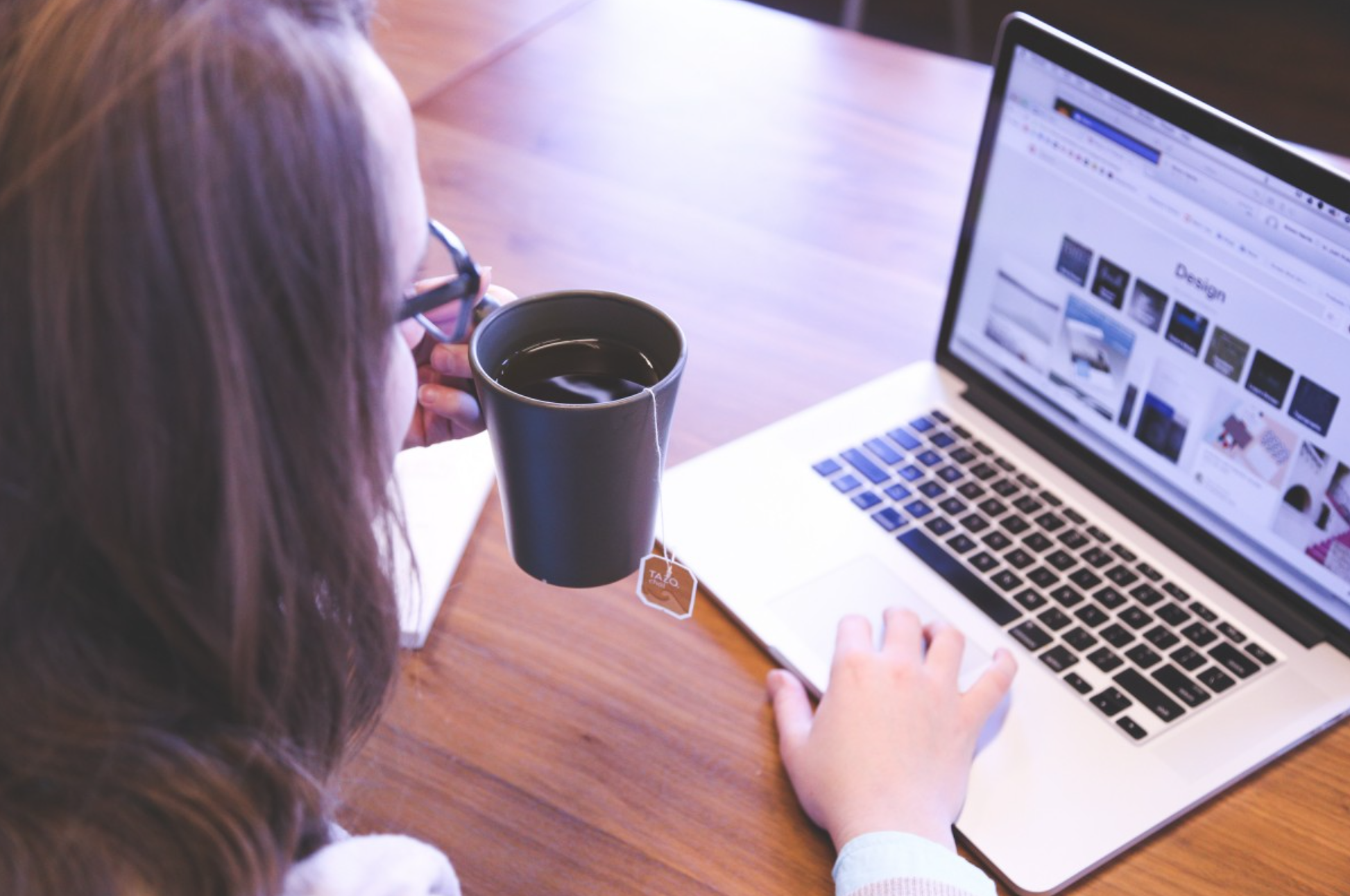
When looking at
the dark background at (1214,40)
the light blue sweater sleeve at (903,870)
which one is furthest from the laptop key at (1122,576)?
the dark background at (1214,40)

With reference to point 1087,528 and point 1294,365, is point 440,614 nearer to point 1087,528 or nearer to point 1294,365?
point 1087,528

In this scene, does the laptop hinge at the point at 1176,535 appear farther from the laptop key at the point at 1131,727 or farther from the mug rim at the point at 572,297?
the mug rim at the point at 572,297

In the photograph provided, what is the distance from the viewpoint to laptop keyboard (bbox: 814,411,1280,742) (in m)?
0.75

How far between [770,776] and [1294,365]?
0.42m

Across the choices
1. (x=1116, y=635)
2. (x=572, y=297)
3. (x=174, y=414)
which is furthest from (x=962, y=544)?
(x=174, y=414)

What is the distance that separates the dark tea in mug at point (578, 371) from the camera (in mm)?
641

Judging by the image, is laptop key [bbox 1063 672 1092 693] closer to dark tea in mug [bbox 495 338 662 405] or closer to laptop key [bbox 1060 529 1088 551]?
laptop key [bbox 1060 529 1088 551]

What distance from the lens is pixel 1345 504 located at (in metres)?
0.73

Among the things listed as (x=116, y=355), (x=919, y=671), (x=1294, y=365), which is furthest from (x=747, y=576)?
(x=116, y=355)

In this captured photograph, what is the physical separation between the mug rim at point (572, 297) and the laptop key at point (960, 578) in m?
0.30

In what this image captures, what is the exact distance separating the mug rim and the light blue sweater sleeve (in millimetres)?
274

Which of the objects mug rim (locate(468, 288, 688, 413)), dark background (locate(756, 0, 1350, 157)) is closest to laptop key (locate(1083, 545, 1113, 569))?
mug rim (locate(468, 288, 688, 413))

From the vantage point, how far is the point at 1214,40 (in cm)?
290

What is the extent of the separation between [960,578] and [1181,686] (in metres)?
0.16
